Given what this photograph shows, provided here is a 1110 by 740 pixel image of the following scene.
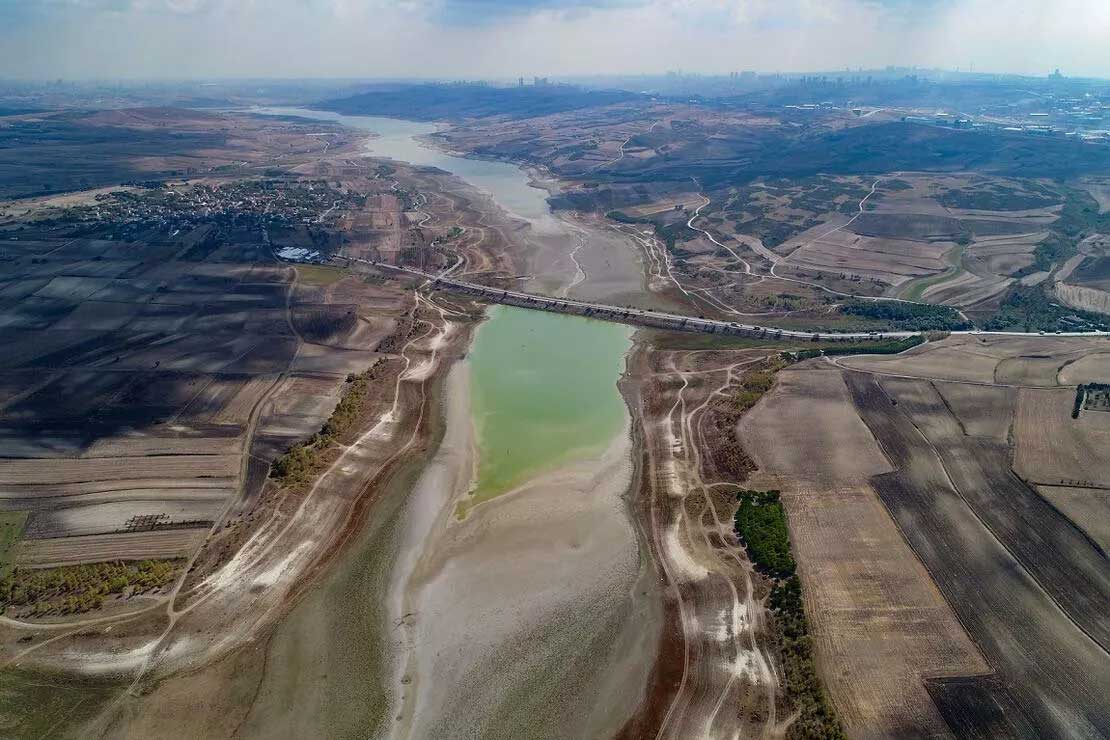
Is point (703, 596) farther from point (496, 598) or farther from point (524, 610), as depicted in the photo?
point (496, 598)

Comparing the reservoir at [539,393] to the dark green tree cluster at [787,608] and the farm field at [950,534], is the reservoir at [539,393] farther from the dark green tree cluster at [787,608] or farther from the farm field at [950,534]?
the farm field at [950,534]

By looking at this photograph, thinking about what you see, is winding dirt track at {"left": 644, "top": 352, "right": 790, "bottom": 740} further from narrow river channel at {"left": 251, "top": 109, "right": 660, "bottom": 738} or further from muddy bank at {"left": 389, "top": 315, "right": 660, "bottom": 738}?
narrow river channel at {"left": 251, "top": 109, "right": 660, "bottom": 738}

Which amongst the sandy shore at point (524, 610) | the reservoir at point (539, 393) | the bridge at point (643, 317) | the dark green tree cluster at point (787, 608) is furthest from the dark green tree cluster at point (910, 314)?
the sandy shore at point (524, 610)

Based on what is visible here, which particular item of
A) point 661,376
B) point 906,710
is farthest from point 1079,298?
point 906,710

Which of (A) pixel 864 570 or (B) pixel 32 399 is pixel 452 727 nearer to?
(A) pixel 864 570

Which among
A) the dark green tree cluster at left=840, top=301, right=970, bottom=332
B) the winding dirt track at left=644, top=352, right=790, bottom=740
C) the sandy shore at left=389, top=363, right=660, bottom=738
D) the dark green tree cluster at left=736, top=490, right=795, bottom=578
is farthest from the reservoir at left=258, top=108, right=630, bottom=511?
the dark green tree cluster at left=840, top=301, right=970, bottom=332

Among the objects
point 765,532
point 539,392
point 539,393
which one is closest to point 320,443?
point 539,393
